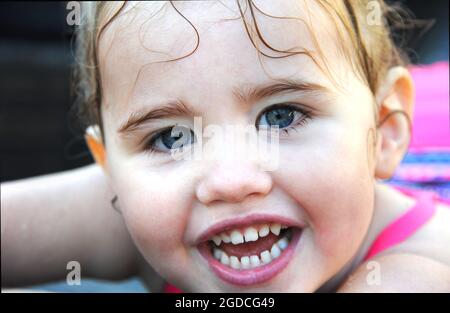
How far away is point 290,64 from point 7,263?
0.55 metres

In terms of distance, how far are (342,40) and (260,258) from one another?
25 centimetres

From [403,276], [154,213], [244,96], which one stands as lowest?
[403,276]

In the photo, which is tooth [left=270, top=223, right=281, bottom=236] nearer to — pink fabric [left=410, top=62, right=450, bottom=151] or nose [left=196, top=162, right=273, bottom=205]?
nose [left=196, top=162, right=273, bottom=205]

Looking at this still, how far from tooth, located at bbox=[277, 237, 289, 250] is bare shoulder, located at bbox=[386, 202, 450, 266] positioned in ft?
0.56

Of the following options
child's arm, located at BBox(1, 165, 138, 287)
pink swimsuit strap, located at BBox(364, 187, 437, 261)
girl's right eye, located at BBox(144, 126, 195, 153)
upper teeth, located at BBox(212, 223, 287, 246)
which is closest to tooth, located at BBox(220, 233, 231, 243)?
upper teeth, located at BBox(212, 223, 287, 246)

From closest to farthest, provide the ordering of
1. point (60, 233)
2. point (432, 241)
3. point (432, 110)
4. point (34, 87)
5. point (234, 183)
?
point (234, 183), point (432, 241), point (60, 233), point (432, 110), point (34, 87)

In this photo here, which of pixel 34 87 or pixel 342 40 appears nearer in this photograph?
pixel 342 40

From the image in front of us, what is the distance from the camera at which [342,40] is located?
70cm

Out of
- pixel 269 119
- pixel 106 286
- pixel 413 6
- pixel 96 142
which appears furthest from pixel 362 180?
pixel 413 6

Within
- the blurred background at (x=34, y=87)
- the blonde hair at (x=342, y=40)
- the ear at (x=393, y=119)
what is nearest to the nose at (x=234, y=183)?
the blonde hair at (x=342, y=40)

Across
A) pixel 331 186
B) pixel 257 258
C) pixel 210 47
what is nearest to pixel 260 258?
pixel 257 258

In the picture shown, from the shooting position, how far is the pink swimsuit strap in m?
0.82

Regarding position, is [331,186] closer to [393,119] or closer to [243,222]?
[243,222]

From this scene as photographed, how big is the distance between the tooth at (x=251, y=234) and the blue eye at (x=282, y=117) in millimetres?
107
